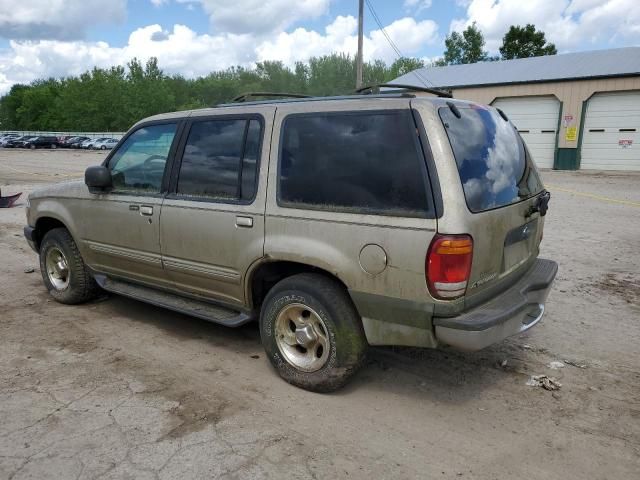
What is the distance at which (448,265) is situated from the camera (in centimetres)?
290

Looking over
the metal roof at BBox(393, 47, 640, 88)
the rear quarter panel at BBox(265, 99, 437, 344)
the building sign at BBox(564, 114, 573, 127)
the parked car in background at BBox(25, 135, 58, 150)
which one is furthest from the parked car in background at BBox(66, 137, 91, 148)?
the rear quarter panel at BBox(265, 99, 437, 344)

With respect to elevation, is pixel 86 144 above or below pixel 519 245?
below

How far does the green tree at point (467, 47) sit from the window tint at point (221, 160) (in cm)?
5962

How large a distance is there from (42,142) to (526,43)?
48.2 m

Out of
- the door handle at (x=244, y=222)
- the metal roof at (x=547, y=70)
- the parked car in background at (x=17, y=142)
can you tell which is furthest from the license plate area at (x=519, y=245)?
the parked car in background at (x=17, y=142)

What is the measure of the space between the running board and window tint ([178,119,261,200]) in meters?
0.90

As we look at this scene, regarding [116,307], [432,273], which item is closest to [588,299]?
[432,273]

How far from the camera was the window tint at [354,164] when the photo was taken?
3.03 meters

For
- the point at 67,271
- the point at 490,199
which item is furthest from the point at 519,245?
the point at 67,271

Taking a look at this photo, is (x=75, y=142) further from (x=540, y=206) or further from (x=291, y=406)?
(x=540, y=206)

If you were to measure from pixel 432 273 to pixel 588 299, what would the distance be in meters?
3.26

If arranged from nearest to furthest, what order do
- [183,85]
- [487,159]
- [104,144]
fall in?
[487,159], [104,144], [183,85]

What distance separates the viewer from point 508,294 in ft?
11.3

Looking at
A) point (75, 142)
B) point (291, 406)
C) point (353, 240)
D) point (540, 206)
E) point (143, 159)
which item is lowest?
point (291, 406)
